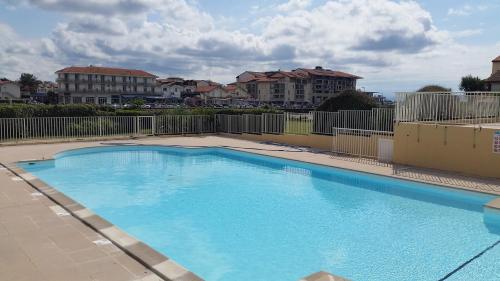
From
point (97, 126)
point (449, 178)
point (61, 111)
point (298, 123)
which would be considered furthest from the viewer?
point (61, 111)

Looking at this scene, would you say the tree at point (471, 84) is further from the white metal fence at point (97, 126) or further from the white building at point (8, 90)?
the white building at point (8, 90)

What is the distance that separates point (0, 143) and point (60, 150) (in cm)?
353

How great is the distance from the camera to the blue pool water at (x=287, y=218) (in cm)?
689

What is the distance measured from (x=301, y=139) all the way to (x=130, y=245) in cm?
1438

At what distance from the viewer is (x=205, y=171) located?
49.5ft

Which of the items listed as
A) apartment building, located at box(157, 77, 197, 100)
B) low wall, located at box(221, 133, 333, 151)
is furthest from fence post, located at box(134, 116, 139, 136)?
apartment building, located at box(157, 77, 197, 100)

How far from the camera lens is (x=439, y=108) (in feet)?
48.4

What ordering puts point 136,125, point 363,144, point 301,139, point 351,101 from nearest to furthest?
1. point 363,144
2. point 301,139
3. point 351,101
4. point 136,125

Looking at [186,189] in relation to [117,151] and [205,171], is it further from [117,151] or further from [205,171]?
[117,151]

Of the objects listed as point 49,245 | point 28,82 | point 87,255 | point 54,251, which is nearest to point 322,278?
point 87,255

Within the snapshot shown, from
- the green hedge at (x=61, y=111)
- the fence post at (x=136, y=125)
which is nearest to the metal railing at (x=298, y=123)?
the green hedge at (x=61, y=111)

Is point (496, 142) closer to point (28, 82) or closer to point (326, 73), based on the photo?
point (326, 73)

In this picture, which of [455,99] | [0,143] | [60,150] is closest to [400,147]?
[455,99]

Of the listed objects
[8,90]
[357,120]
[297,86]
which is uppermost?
→ [297,86]
